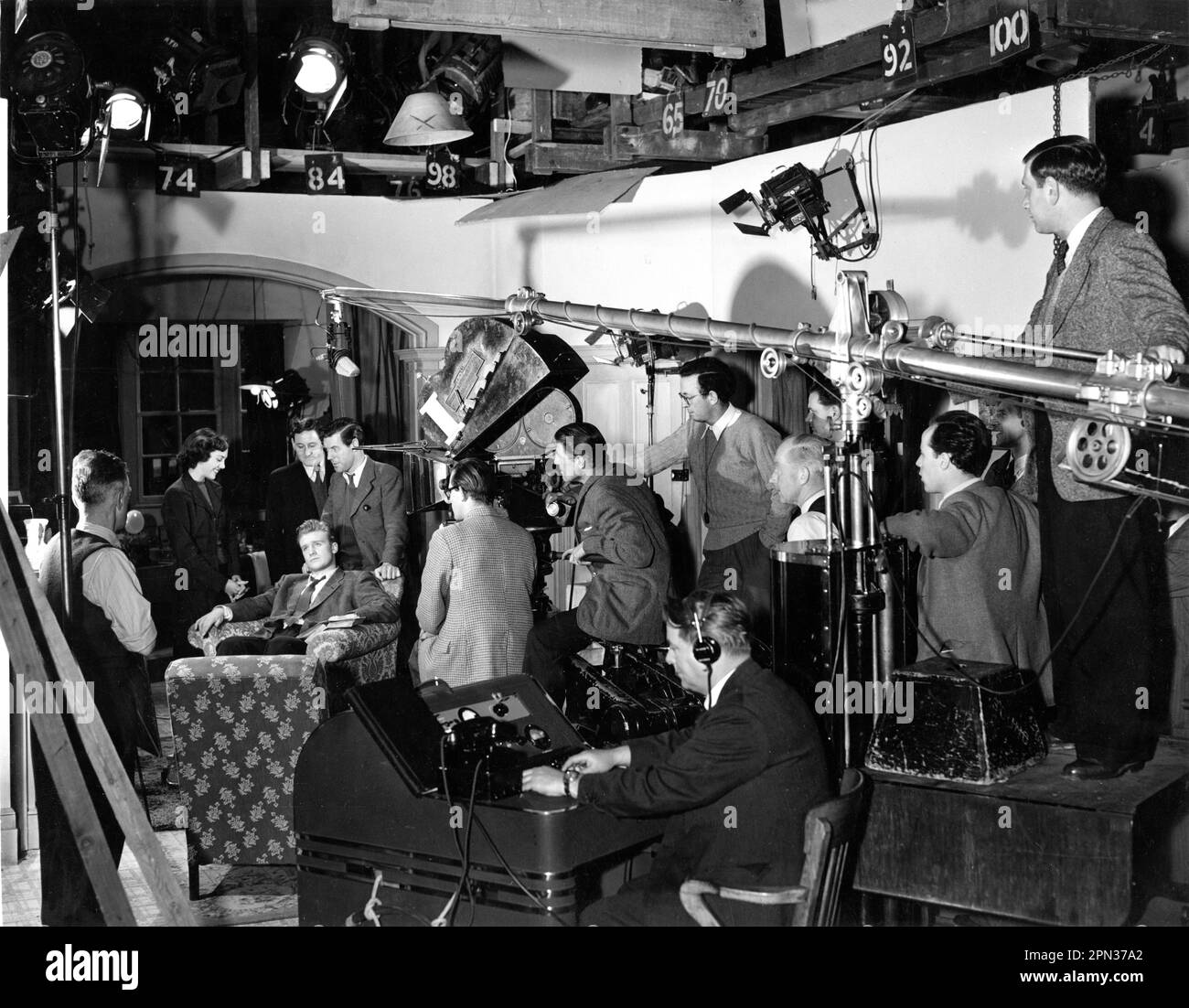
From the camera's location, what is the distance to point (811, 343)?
11.1 ft

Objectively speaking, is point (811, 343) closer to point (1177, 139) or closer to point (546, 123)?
point (1177, 139)

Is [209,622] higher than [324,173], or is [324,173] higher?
[324,173]

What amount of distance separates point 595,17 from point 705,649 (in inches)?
103

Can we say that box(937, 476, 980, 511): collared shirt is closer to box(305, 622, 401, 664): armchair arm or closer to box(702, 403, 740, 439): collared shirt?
box(702, 403, 740, 439): collared shirt

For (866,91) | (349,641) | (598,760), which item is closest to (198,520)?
(349,641)

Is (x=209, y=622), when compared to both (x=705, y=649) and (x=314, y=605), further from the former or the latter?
(x=705, y=649)

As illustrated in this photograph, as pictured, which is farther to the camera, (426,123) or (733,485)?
(426,123)

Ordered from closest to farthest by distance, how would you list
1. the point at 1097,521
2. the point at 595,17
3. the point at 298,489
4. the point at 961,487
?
the point at 1097,521 → the point at 961,487 → the point at 595,17 → the point at 298,489

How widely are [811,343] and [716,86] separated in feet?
10.7

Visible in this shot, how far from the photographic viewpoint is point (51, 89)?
15.7 feet

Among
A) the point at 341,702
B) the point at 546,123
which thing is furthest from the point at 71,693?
the point at 546,123

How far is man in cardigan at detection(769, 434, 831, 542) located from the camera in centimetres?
500

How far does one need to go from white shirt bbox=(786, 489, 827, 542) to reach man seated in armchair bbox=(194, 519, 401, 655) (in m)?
1.91

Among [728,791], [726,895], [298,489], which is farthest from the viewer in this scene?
[298,489]
